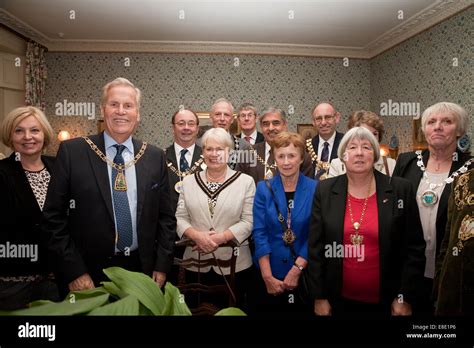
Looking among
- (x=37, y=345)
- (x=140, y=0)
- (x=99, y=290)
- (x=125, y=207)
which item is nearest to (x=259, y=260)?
(x=125, y=207)

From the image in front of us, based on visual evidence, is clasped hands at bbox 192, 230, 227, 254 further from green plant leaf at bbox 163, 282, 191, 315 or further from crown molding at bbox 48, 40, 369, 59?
crown molding at bbox 48, 40, 369, 59

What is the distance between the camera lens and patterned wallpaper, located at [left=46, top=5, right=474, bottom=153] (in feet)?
26.7

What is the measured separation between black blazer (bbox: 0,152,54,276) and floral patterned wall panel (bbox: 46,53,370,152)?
616 cm

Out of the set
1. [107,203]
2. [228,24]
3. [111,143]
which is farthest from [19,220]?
[228,24]

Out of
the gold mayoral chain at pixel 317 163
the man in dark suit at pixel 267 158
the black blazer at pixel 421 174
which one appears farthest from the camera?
the gold mayoral chain at pixel 317 163

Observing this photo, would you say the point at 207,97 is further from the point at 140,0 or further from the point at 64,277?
the point at 64,277

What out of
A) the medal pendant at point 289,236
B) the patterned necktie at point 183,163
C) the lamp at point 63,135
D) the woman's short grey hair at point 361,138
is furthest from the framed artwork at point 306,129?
the woman's short grey hair at point 361,138

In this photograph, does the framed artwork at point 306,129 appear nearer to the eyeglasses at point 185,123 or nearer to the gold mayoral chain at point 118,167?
the eyeglasses at point 185,123

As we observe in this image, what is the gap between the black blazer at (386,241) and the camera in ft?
6.56

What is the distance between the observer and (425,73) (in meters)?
6.51

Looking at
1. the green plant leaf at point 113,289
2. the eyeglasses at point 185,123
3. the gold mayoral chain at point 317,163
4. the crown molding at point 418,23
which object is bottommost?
the green plant leaf at point 113,289

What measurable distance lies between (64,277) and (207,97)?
6.70 metres

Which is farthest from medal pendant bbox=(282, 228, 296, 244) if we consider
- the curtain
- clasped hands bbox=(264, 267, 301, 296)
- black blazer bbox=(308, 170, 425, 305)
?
the curtain

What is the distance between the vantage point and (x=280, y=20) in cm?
655
